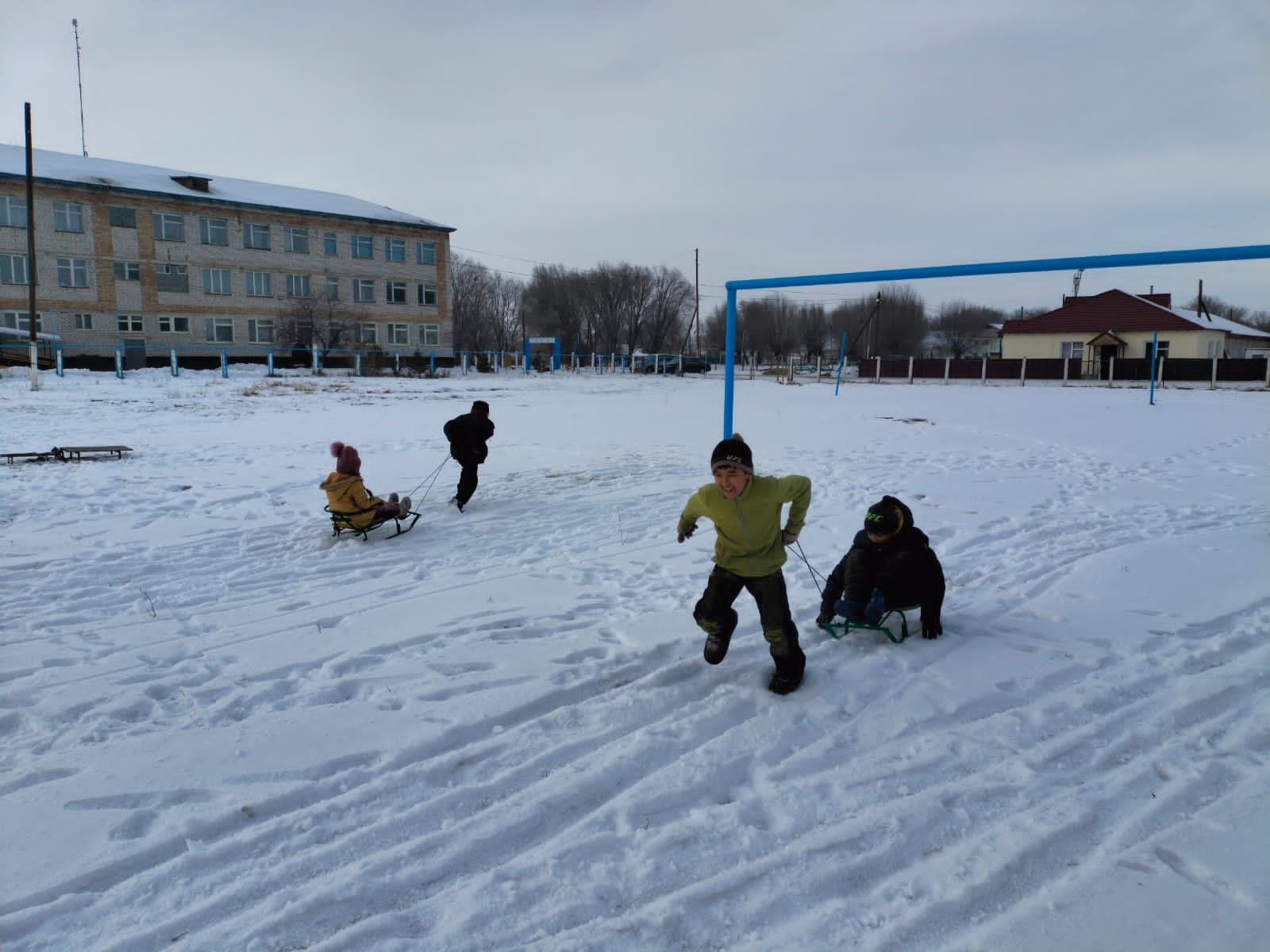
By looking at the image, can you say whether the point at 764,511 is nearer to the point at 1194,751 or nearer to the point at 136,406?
the point at 1194,751

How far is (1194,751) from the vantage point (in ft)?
12.3

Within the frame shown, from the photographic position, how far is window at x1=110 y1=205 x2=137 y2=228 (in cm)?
4291

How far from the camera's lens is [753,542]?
429 centimetres

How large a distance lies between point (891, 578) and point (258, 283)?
5002 centimetres

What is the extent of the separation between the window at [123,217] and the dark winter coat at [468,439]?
44.4 metres

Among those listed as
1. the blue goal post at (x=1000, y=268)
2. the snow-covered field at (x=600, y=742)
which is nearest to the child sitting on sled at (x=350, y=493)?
the snow-covered field at (x=600, y=742)

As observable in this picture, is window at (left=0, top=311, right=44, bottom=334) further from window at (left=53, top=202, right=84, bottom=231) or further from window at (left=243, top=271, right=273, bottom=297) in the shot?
window at (left=243, top=271, right=273, bottom=297)

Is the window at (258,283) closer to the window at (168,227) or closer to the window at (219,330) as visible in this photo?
the window at (219,330)

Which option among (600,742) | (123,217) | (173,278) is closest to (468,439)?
(600,742)

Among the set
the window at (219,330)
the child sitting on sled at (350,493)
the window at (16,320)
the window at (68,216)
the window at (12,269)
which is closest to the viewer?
the child sitting on sled at (350,493)

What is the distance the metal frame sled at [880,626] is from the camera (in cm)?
502

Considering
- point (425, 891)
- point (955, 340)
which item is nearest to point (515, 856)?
point (425, 891)

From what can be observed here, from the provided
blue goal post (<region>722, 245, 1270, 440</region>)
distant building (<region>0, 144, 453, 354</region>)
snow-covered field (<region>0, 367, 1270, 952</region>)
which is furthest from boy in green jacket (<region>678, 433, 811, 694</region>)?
distant building (<region>0, 144, 453, 354</region>)

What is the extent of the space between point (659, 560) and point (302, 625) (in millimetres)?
2920
